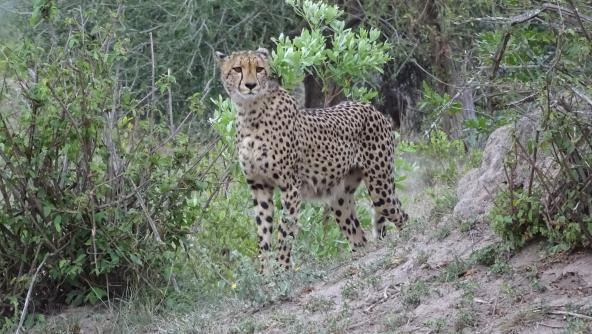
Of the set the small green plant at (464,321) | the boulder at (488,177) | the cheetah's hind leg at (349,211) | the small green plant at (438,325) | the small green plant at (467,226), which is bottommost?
the cheetah's hind leg at (349,211)

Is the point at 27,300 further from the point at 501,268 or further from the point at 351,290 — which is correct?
the point at 501,268

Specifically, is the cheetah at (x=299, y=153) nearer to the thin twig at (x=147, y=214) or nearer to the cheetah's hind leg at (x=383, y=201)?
the cheetah's hind leg at (x=383, y=201)

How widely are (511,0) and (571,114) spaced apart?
93 cm

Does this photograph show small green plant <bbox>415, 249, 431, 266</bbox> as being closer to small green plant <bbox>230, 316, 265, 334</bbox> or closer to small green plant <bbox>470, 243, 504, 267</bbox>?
small green plant <bbox>470, 243, 504, 267</bbox>

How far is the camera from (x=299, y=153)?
25.5 feet

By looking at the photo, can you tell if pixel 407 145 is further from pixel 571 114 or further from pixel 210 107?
pixel 210 107

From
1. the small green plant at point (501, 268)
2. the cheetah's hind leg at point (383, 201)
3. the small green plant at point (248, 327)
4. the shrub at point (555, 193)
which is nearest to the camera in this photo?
the shrub at point (555, 193)

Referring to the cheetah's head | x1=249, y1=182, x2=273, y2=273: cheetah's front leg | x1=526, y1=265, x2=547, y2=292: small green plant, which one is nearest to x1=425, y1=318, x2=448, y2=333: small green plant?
x1=526, y1=265, x2=547, y2=292: small green plant

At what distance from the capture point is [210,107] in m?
13.1

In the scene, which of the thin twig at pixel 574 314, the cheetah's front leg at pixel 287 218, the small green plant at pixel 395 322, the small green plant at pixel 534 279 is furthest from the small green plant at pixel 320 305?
the cheetah's front leg at pixel 287 218

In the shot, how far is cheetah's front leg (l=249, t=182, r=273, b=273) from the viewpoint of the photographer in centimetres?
767

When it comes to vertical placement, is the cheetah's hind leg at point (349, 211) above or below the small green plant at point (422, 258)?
below

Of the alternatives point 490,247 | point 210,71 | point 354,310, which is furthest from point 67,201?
point 210,71

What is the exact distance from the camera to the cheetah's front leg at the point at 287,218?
7527 mm
